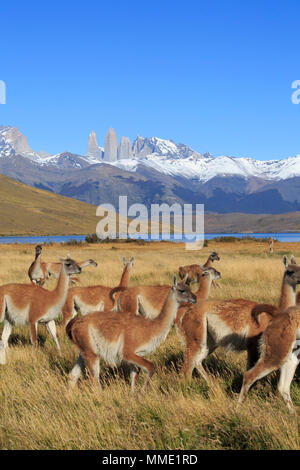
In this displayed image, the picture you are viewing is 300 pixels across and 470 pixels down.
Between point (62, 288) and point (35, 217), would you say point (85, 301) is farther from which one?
point (35, 217)

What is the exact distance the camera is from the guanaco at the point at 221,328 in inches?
247

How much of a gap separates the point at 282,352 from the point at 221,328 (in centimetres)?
123

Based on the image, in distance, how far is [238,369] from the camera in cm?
696

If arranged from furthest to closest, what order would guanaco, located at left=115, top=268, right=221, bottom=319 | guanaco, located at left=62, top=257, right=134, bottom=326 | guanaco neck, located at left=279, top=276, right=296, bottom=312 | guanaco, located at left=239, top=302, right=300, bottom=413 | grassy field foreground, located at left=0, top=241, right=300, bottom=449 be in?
guanaco, located at left=62, top=257, right=134, bottom=326
guanaco, located at left=115, top=268, right=221, bottom=319
guanaco neck, located at left=279, top=276, right=296, bottom=312
guanaco, located at left=239, top=302, right=300, bottom=413
grassy field foreground, located at left=0, top=241, right=300, bottom=449

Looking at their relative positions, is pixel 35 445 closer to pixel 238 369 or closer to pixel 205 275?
pixel 238 369

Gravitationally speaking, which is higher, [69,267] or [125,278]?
[69,267]

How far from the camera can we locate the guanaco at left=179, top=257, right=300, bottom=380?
627 cm

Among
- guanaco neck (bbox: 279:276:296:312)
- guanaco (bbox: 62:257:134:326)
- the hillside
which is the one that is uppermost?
the hillside

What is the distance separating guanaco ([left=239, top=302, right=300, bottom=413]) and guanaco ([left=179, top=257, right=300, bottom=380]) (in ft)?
2.66

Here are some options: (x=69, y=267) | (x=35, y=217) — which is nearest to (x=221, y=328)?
(x=69, y=267)

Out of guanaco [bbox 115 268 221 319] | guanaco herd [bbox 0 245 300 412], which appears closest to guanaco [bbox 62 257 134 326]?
guanaco [bbox 115 268 221 319]

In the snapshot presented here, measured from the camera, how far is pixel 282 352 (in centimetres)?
518

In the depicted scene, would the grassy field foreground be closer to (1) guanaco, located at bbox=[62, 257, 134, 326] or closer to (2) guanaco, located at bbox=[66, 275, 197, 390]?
(2) guanaco, located at bbox=[66, 275, 197, 390]

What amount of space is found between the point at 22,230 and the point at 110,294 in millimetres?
140869
